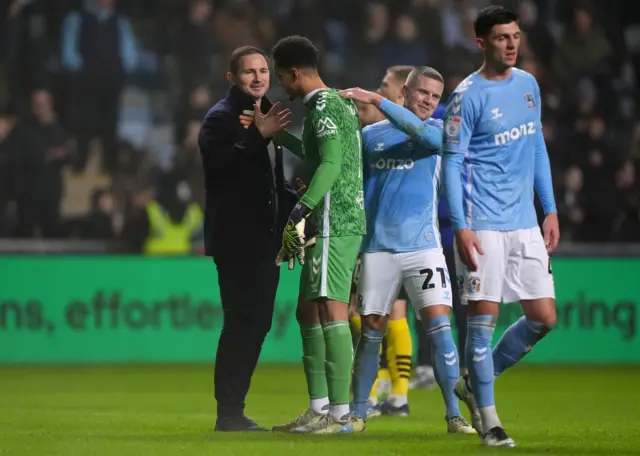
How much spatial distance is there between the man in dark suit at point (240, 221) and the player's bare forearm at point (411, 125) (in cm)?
83

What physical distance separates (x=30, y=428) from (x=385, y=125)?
284 centimetres

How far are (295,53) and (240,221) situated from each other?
1143mm

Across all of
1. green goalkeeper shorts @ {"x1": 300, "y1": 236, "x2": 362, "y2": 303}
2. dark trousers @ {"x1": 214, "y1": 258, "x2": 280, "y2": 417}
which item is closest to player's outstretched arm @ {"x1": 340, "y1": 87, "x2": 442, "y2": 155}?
green goalkeeper shorts @ {"x1": 300, "y1": 236, "x2": 362, "y2": 303}

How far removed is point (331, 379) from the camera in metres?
7.86

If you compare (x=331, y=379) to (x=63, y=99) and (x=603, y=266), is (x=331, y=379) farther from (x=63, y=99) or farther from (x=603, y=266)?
(x=63, y=99)

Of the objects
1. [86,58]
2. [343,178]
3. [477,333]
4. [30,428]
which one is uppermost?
[86,58]

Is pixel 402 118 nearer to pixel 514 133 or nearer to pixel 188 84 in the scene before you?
pixel 514 133

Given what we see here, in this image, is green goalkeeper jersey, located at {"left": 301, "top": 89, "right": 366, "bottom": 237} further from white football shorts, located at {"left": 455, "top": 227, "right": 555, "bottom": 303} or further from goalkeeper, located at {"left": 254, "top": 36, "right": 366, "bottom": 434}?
white football shorts, located at {"left": 455, "top": 227, "right": 555, "bottom": 303}

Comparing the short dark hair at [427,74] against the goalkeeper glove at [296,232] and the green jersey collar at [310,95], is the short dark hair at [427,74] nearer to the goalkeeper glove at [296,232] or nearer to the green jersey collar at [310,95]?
the green jersey collar at [310,95]

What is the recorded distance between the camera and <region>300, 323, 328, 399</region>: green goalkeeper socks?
8.17 meters

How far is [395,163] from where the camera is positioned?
28.2ft

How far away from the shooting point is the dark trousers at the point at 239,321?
851 centimetres

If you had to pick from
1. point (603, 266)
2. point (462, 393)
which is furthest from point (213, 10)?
point (462, 393)

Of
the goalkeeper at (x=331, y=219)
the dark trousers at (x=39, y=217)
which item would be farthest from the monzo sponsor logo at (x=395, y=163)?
the dark trousers at (x=39, y=217)
